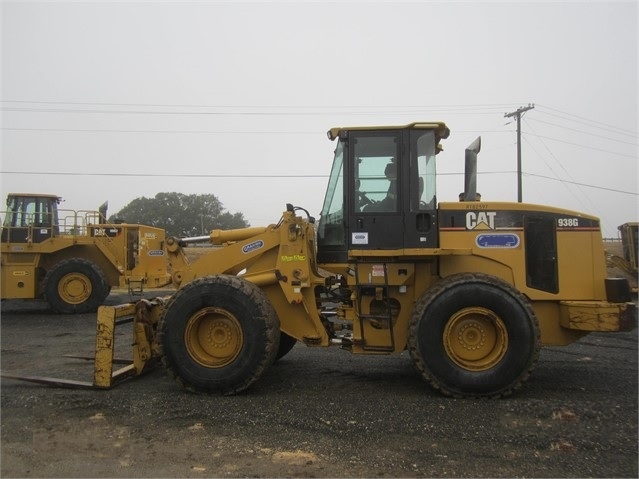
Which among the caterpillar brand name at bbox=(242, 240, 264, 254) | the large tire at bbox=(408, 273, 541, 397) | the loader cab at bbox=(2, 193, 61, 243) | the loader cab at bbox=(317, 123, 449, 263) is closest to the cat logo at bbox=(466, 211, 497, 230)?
the loader cab at bbox=(317, 123, 449, 263)

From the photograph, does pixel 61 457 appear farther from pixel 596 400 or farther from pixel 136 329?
pixel 596 400

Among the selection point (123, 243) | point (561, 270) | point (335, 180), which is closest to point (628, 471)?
point (561, 270)

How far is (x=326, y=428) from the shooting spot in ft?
13.8

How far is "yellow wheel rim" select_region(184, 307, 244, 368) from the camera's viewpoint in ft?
16.9

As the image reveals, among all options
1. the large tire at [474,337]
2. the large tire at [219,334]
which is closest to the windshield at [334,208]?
the large tire at [219,334]

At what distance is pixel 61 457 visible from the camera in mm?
3713

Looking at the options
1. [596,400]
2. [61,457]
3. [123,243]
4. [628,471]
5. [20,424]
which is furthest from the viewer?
[123,243]

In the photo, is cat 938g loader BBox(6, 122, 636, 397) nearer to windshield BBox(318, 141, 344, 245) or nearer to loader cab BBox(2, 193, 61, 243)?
windshield BBox(318, 141, 344, 245)

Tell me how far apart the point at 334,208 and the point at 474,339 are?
204 centimetres

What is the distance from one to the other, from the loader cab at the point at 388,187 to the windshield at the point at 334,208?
0.10ft

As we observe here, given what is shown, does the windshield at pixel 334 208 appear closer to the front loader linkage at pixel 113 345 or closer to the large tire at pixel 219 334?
the large tire at pixel 219 334

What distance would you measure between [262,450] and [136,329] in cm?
247

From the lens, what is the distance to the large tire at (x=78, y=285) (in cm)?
1245

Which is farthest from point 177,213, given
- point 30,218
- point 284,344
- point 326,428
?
point 326,428
